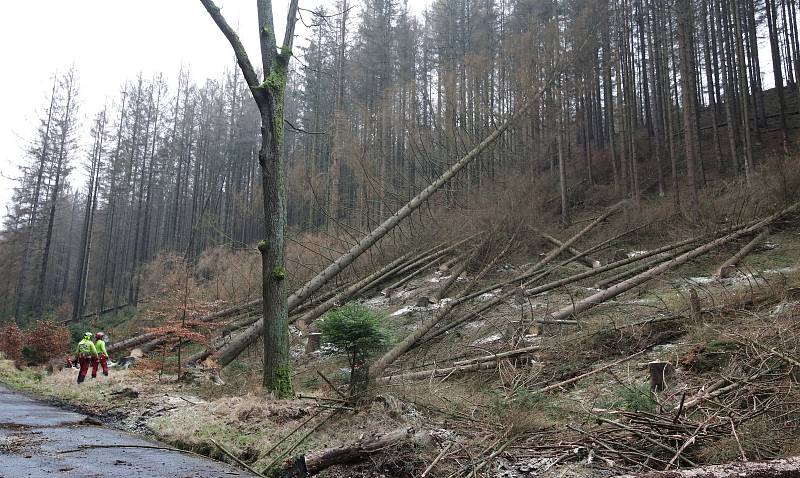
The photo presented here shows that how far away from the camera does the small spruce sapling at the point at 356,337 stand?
220 inches

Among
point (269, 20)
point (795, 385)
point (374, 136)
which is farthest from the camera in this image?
point (374, 136)

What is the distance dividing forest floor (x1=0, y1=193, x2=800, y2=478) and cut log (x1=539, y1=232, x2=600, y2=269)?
315cm

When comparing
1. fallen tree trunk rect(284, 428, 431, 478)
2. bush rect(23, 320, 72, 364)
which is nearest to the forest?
fallen tree trunk rect(284, 428, 431, 478)

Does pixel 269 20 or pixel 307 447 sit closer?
pixel 307 447

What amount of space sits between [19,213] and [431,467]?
1633 inches

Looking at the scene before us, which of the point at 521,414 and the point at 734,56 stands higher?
the point at 734,56

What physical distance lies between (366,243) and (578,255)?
6.40 m

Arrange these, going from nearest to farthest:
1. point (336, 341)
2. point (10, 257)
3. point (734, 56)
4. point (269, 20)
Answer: point (336, 341) → point (269, 20) → point (734, 56) → point (10, 257)

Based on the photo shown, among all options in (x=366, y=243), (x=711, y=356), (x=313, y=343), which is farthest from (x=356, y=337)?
(x=313, y=343)

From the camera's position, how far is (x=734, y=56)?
79.4ft

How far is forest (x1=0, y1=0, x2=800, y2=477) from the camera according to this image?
505cm

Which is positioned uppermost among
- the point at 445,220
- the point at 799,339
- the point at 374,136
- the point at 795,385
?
the point at 374,136

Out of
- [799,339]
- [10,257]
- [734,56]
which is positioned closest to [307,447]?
[799,339]

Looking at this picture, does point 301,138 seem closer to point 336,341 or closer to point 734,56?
point 734,56
